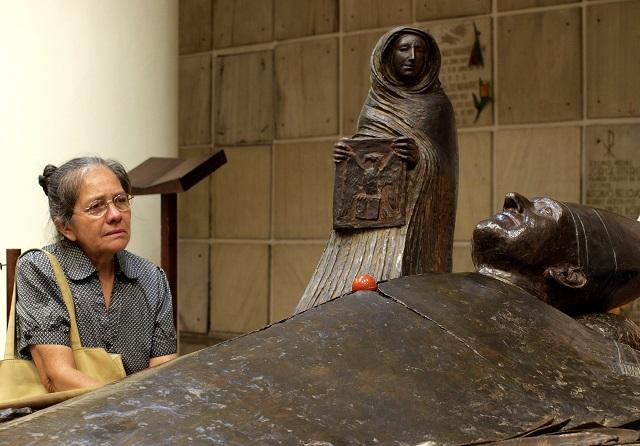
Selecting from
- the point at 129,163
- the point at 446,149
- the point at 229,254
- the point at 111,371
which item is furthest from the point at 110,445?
the point at 229,254

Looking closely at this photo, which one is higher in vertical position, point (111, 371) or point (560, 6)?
point (560, 6)

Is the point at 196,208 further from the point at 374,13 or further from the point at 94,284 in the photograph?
the point at 94,284

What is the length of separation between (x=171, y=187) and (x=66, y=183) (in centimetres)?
152

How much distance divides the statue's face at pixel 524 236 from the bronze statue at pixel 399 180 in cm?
154

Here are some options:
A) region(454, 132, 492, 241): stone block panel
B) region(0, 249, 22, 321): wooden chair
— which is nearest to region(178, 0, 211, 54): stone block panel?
region(454, 132, 492, 241): stone block panel

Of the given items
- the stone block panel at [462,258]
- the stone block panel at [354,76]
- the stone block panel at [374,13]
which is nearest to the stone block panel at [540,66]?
the stone block panel at [374,13]

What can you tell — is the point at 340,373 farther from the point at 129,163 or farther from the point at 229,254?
the point at 229,254

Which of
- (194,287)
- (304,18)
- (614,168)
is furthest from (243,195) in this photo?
(614,168)

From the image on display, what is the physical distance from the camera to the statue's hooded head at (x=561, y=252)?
251 cm

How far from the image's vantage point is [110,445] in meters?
1.27

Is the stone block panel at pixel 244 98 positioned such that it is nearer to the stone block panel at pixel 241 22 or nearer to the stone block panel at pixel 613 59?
the stone block panel at pixel 241 22

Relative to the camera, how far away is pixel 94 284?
295cm

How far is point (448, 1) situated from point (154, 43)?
2.40 metres

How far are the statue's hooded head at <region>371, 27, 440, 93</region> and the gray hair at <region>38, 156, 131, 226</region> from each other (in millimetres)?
1730
